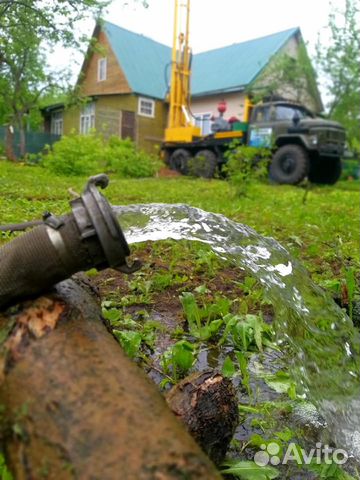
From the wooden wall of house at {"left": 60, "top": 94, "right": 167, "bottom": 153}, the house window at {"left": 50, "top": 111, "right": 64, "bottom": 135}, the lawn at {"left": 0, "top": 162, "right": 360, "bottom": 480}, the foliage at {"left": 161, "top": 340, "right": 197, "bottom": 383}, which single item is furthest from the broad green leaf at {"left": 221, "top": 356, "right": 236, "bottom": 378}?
the house window at {"left": 50, "top": 111, "right": 64, "bottom": 135}

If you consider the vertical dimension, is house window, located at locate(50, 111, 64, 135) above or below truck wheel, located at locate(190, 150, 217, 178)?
above

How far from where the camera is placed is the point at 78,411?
0.78 meters

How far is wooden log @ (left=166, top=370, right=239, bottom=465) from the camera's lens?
1222mm

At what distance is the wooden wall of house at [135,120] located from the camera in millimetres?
21516

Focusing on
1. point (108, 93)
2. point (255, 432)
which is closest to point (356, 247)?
point (255, 432)

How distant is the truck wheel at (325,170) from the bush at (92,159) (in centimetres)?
464

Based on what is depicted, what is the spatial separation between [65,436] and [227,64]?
922 inches

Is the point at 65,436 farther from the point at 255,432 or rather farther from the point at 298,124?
the point at 298,124

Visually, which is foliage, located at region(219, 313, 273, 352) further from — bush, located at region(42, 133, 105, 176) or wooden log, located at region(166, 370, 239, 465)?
bush, located at region(42, 133, 105, 176)

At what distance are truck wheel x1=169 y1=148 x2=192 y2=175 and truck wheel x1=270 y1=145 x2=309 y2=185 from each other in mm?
3683

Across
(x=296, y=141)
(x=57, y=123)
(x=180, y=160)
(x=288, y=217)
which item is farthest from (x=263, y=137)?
(x=57, y=123)

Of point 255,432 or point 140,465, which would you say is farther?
point 255,432

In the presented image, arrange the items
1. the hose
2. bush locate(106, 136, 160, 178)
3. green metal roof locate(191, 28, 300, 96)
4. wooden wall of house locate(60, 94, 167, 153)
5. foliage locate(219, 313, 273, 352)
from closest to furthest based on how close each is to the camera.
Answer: the hose → foliage locate(219, 313, 273, 352) → bush locate(106, 136, 160, 178) → green metal roof locate(191, 28, 300, 96) → wooden wall of house locate(60, 94, 167, 153)

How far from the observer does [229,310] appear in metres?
2.46
